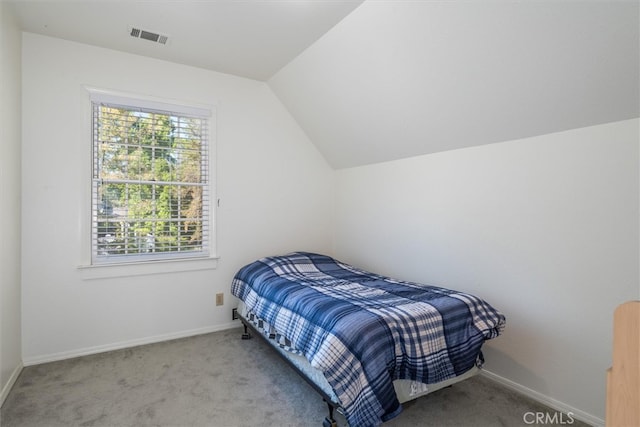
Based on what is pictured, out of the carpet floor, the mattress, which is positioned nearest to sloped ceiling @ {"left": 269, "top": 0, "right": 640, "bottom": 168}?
the mattress

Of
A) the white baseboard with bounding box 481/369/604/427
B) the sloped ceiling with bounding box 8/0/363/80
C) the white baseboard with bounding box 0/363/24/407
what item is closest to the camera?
the white baseboard with bounding box 481/369/604/427

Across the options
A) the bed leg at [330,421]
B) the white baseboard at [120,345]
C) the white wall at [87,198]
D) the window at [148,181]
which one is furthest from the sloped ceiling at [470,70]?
the white baseboard at [120,345]

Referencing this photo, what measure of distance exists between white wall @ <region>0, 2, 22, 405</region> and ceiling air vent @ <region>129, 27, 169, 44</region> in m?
0.69

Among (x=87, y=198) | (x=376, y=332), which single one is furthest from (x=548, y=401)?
(x=87, y=198)

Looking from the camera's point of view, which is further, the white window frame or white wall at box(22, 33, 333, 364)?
the white window frame

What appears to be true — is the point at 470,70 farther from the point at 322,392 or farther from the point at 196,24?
the point at 322,392

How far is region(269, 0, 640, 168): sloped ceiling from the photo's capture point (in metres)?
1.64

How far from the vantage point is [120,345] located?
2.84 meters

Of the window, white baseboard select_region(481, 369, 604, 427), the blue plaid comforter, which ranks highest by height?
the window

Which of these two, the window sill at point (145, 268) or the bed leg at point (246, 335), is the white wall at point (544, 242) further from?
the window sill at point (145, 268)

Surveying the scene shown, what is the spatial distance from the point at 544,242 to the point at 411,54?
4.78 feet

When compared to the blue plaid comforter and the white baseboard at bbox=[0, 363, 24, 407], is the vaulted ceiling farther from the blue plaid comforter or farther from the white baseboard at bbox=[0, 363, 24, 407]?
the white baseboard at bbox=[0, 363, 24, 407]

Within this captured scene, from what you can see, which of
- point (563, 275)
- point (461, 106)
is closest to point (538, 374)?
point (563, 275)

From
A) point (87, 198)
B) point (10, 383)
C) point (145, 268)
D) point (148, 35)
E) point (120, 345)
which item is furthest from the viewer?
point (145, 268)
